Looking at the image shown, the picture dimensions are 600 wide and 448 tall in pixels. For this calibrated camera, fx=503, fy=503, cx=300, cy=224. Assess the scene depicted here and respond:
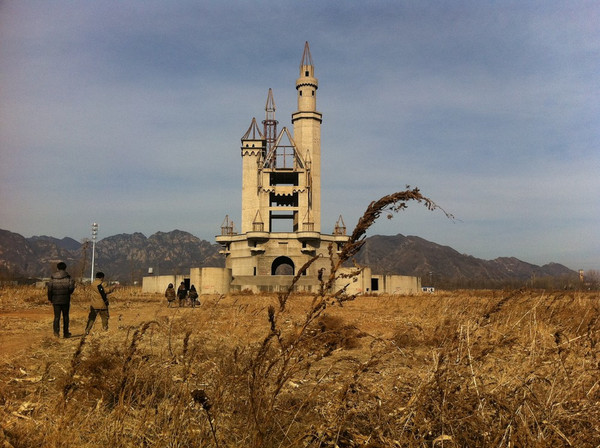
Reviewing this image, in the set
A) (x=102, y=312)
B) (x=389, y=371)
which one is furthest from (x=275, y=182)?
(x=389, y=371)

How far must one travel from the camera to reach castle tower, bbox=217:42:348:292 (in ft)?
177

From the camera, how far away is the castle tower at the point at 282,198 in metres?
53.8

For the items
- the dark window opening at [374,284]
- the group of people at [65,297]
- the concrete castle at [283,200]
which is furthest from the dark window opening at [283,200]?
the group of people at [65,297]

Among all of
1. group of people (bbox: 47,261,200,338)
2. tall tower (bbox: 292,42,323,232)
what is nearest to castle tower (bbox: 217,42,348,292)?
tall tower (bbox: 292,42,323,232)

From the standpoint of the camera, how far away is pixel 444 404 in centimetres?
394

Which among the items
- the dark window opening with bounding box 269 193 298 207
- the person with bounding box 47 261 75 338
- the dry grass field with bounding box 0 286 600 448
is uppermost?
the dark window opening with bounding box 269 193 298 207

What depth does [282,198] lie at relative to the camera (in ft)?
196

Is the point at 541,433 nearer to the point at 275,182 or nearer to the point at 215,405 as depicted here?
the point at 215,405

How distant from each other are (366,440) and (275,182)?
57.1 meters

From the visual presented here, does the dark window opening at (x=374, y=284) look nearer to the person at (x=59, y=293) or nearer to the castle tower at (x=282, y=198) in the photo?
the castle tower at (x=282, y=198)

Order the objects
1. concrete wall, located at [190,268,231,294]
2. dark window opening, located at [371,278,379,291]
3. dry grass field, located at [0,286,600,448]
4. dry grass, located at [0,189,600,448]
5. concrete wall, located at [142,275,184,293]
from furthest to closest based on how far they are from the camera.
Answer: dark window opening, located at [371,278,379,291], concrete wall, located at [142,275,184,293], concrete wall, located at [190,268,231,294], dry grass field, located at [0,286,600,448], dry grass, located at [0,189,600,448]

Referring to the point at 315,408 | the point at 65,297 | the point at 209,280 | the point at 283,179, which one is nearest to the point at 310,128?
the point at 283,179

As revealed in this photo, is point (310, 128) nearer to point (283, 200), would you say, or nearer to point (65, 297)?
point (283, 200)

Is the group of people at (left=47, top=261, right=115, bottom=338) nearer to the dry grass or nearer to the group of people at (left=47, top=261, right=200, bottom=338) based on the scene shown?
the group of people at (left=47, top=261, right=200, bottom=338)
